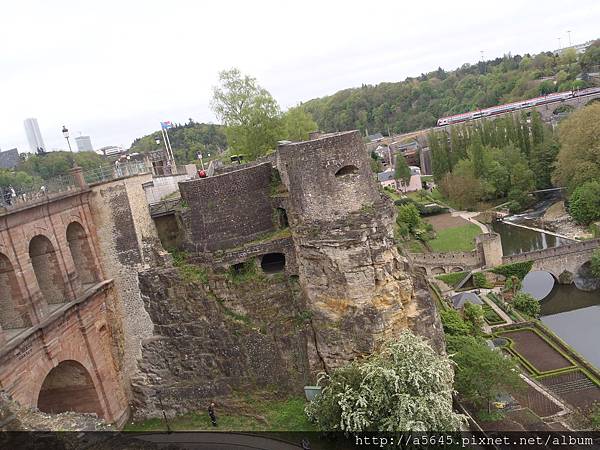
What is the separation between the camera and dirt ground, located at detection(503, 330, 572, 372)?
27.2 meters

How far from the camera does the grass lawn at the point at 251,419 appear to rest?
66.3 ft

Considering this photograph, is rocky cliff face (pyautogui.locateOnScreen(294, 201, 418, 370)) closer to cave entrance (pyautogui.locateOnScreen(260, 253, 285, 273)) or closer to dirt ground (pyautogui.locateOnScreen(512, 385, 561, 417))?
cave entrance (pyautogui.locateOnScreen(260, 253, 285, 273))

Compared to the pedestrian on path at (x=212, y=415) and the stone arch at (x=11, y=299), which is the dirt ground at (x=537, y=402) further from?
the stone arch at (x=11, y=299)

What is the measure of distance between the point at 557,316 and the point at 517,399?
16.4 m

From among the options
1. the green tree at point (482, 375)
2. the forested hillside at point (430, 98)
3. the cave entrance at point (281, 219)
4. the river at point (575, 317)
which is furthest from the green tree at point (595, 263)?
the forested hillside at point (430, 98)

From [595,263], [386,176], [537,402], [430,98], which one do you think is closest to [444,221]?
[386,176]

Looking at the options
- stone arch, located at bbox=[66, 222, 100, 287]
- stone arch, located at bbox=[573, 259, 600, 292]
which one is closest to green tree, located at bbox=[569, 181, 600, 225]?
stone arch, located at bbox=[573, 259, 600, 292]

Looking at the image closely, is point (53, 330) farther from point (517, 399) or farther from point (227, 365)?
point (517, 399)

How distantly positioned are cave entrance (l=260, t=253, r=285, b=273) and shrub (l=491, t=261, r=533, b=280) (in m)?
23.4

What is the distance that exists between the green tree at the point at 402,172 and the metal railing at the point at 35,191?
6514 cm

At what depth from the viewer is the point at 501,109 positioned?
10812 centimetres

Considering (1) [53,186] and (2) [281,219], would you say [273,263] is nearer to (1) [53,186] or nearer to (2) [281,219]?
(2) [281,219]

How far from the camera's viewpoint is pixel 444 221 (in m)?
63.3

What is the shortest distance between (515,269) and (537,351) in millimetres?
12405
